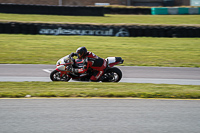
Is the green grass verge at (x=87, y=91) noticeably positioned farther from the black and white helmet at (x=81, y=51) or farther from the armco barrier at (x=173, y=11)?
the armco barrier at (x=173, y=11)

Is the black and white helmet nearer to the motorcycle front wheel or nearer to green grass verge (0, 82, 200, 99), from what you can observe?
the motorcycle front wheel

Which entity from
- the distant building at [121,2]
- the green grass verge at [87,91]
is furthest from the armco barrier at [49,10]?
the green grass verge at [87,91]

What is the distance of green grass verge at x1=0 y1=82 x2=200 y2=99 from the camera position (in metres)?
7.89

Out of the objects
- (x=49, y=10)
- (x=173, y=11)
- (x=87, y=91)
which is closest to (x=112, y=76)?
(x=87, y=91)

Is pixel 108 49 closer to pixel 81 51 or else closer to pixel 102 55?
pixel 102 55

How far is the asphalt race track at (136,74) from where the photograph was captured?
11.5m

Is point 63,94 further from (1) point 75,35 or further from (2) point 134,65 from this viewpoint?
(1) point 75,35

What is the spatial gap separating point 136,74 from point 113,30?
1146 centimetres

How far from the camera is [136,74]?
1274cm

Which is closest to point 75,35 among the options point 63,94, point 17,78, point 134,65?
point 134,65

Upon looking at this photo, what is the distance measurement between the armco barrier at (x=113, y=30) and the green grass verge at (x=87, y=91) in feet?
45.7

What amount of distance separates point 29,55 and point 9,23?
21.4 feet

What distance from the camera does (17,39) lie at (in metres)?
21.4

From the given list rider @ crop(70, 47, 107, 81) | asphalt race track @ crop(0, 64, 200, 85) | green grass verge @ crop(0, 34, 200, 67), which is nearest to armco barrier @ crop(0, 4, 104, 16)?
green grass verge @ crop(0, 34, 200, 67)
